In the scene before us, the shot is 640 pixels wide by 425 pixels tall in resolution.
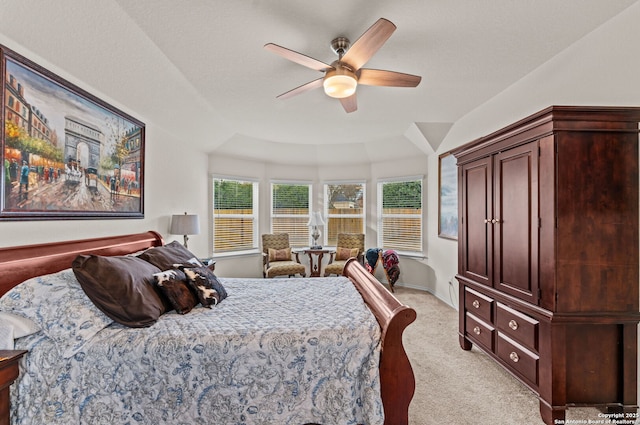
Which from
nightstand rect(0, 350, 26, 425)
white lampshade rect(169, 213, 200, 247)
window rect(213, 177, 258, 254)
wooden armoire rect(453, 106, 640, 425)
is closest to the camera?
nightstand rect(0, 350, 26, 425)

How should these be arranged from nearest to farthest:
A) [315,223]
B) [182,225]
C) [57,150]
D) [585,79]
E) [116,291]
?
1. [116,291]
2. [57,150]
3. [585,79]
4. [182,225]
5. [315,223]

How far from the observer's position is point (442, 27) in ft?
7.00

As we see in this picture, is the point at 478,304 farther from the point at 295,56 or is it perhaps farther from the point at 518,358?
the point at 295,56

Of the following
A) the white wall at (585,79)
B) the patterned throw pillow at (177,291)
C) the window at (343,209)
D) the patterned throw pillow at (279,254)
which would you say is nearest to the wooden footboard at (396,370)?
the patterned throw pillow at (177,291)

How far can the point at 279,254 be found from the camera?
5383 mm

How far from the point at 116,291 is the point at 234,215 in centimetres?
384

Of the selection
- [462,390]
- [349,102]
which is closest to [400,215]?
[349,102]

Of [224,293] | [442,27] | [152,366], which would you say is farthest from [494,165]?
[152,366]

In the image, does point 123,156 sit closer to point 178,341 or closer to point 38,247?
point 38,247

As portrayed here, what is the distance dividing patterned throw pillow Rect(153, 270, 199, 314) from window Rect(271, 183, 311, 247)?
388cm

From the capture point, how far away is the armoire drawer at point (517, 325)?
78.5 inches

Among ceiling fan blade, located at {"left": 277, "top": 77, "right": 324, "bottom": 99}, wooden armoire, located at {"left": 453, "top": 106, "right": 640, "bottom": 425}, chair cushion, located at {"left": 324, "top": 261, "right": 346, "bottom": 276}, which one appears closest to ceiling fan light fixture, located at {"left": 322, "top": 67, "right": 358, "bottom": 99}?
ceiling fan blade, located at {"left": 277, "top": 77, "right": 324, "bottom": 99}

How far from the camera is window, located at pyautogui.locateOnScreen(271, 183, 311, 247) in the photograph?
6.00m

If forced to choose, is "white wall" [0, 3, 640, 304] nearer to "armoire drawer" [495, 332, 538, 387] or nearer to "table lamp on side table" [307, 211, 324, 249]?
"table lamp on side table" [307, 211, 324, 249]
